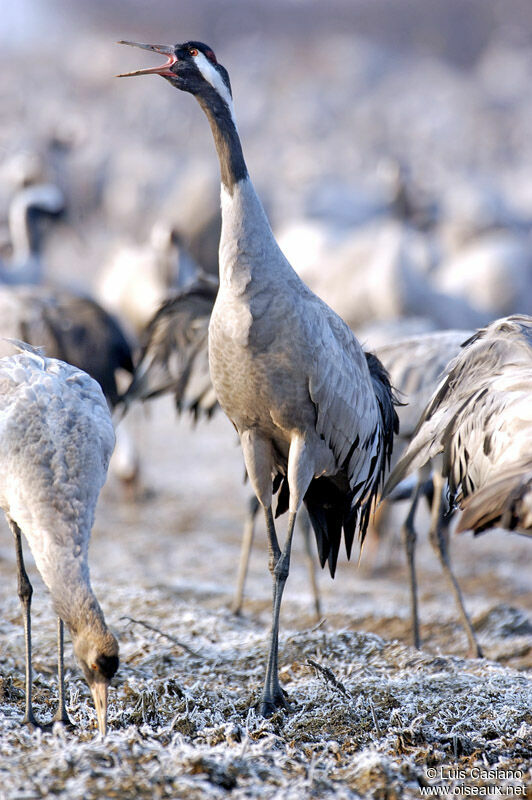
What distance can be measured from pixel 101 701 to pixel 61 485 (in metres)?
0.66

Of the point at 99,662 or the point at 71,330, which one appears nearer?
the point at 99,662

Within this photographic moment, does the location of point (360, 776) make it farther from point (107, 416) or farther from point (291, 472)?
point (107, 416)

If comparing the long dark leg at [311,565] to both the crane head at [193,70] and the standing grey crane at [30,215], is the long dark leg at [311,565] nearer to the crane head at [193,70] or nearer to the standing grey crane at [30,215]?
the crane head at [193,70]

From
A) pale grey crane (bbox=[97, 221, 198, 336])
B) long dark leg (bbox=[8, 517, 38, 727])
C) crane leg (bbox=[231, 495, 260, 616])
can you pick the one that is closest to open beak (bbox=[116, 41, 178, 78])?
long dark leg (bbox=[8, 517, 38, 727])

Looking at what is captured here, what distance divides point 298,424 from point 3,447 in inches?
41.7

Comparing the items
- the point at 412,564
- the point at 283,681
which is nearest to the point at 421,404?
the point at 412,564

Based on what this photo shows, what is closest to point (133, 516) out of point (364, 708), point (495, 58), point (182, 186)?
point (364, 708)

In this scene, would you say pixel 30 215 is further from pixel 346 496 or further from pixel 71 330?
pixel 346 496

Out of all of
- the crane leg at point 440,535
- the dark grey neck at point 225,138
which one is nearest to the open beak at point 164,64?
the dark grey neck at point 225,138

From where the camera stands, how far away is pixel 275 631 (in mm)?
3682

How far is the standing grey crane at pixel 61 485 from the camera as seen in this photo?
297cm

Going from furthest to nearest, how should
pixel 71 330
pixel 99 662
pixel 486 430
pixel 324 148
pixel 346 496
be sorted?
1. pixel 324 148
2. pixel 71 330
3. pixel 346 496
4. pixel 486 430
5. pixel 99 662

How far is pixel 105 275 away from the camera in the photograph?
44.9 feet

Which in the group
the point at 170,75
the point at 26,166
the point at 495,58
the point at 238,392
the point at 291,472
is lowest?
the point at 291,472
